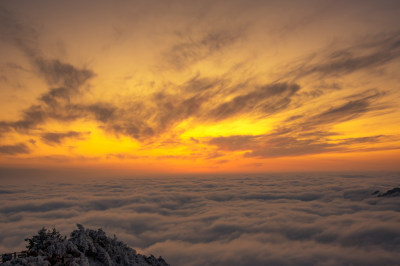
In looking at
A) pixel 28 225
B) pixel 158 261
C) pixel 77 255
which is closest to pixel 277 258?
pixel 158 261

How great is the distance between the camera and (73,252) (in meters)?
20.1

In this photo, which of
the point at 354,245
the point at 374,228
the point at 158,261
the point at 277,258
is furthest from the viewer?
the point at 374,228

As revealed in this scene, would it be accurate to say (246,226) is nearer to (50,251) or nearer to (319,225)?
(319,225)

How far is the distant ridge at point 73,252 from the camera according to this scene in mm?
17266

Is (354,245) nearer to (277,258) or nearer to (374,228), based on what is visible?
(374,228)

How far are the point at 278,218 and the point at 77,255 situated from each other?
17746cm

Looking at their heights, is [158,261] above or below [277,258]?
above

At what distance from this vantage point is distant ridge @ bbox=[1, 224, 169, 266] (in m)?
17.3

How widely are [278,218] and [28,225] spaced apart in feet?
594

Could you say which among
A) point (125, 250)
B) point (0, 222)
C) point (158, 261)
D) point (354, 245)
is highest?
point (125, 250)

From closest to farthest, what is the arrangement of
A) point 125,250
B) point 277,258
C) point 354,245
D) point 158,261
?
point 125,250 < point 158,261 < point 277,258 < point 354,245

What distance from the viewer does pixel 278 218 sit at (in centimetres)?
16938

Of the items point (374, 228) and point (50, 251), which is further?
point (374, 228)

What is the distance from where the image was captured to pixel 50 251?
18.1 meters
